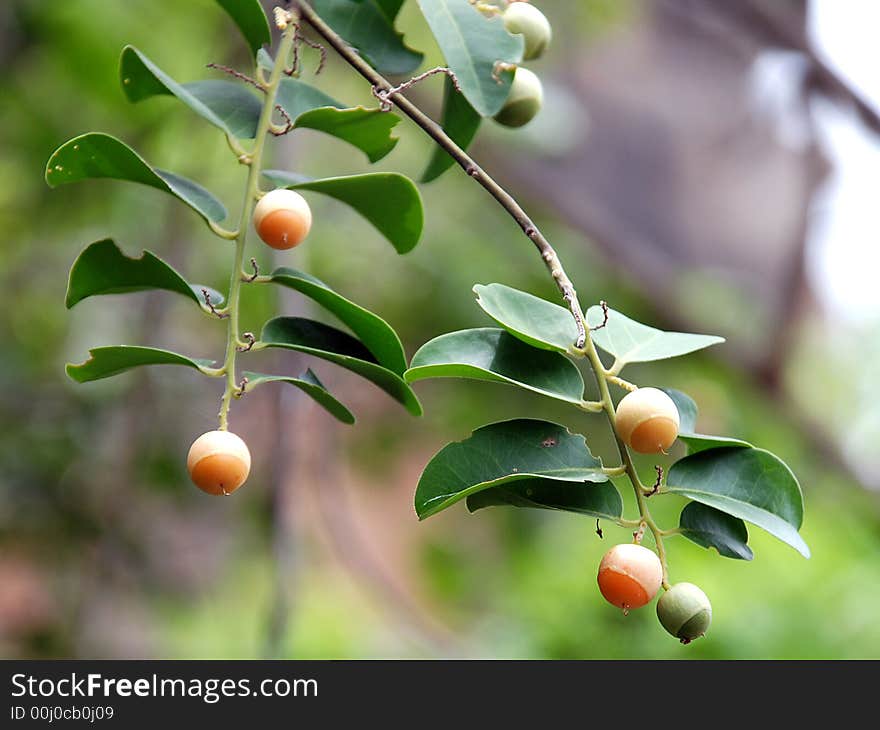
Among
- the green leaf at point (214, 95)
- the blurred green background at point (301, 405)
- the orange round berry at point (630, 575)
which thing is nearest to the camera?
the orange round berry at point (630, 575)

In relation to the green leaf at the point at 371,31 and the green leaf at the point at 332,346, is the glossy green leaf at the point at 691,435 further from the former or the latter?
the green leaf at the point at 371,31

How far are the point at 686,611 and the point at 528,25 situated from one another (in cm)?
39

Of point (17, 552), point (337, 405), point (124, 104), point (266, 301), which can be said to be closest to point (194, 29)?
point (124, 104)

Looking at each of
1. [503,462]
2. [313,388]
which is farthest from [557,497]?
[313,388]

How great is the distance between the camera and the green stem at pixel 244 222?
51 centimetres

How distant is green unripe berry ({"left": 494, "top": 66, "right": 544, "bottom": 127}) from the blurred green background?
2.08 feet

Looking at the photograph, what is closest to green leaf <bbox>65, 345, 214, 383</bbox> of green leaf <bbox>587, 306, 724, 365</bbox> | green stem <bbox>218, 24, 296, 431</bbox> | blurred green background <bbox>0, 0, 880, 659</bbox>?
green stem <bbox>218, 24, 296, 431</bbox>

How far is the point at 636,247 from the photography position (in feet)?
7.23

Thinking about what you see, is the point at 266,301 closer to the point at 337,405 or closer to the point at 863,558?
the point at 337,405

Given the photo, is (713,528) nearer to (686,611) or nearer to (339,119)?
(686,611)

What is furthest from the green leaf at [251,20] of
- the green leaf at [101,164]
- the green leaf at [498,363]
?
the green leaf at [498,363]

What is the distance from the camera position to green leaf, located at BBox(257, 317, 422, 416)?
1.69 feet

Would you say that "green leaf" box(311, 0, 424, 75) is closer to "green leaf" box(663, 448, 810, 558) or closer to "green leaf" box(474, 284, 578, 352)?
"green leaf" box(474, 284, 578, 352)

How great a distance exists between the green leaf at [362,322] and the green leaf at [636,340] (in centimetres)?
11
